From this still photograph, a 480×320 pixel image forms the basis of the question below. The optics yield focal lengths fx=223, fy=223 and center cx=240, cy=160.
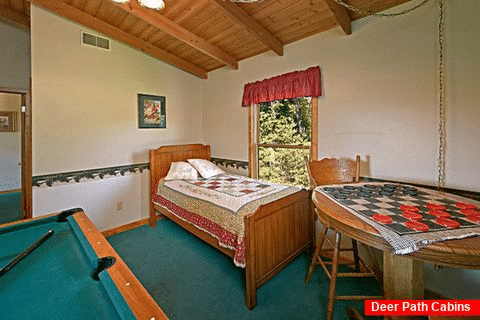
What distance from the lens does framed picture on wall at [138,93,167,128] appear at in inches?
133

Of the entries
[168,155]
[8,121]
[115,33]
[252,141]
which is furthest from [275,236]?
[8,121]

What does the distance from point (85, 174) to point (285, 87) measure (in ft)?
9.25

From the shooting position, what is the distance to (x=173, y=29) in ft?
8.81

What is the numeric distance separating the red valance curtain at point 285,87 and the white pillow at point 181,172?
1.27 metres

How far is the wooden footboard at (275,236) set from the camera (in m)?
1.77

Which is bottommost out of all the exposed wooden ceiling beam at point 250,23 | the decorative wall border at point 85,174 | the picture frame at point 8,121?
the decorative wall border at point 85,174

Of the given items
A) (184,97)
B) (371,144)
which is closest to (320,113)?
(371,144)

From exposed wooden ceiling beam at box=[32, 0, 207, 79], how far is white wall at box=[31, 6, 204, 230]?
5.7 inches

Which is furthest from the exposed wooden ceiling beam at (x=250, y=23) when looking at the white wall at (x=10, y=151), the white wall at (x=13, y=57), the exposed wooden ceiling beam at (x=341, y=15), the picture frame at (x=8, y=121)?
the picture frame at (x=8, y=121)

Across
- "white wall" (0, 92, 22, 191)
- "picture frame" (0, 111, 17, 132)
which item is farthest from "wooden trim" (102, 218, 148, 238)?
"picture frame" (0, 111, 17, 132)

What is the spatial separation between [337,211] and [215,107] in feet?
10.1

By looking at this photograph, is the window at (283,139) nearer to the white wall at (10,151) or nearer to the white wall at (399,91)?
the white wall at (399,91)

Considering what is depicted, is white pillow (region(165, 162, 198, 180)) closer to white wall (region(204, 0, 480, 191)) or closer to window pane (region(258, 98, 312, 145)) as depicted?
window pane (region(258, 98, 312, 145))

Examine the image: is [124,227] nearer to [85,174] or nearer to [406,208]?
[85,174]
